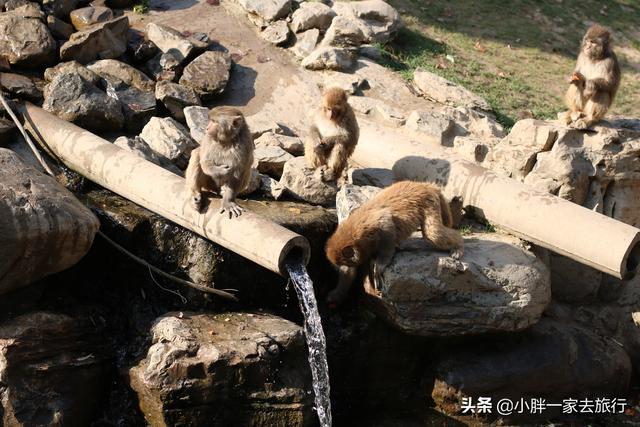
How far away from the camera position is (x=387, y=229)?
9109mm

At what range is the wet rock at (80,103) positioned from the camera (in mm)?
11094

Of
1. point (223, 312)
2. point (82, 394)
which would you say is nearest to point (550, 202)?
point (223, 312)

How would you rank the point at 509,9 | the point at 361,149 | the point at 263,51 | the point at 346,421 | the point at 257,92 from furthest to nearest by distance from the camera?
1. the point at 509,9
2. the point at 263,51
3. the point at 257,92
4. the point at 361,149
5. the point at 346,421

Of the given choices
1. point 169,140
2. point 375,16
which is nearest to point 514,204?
point 169,140

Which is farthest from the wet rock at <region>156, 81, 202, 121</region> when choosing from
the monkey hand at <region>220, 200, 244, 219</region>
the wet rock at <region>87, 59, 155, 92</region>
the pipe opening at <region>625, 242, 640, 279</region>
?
the pipe opening at <region>625, 242, 640, 279</region>

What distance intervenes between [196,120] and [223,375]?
4.93 metres

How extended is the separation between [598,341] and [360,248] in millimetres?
3724

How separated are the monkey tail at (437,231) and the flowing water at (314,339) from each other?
158 cm

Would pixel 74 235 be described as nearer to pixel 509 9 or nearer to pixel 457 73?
pixel 457 73

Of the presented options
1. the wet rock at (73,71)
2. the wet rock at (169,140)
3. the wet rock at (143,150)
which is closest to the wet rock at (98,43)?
the wet rock at (73,71)

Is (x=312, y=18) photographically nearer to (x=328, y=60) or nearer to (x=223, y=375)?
(x=328, y=60)

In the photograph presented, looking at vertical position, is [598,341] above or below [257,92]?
below

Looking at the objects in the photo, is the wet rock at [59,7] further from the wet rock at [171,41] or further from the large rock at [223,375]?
the large rock at [223,375]

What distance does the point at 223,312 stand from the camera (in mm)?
9180
